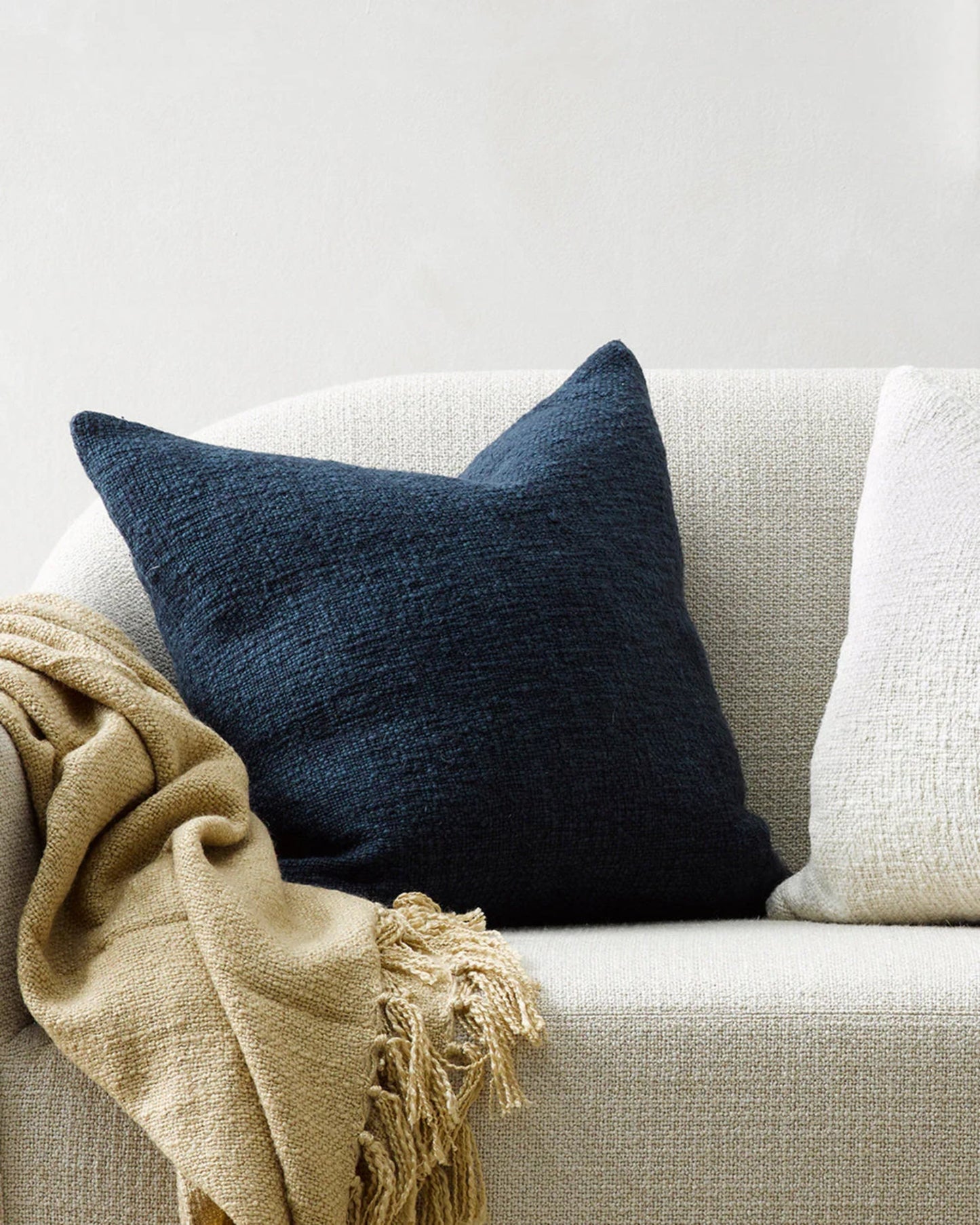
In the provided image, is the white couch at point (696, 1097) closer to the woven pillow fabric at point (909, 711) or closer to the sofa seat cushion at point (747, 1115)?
the sofa seat cushion at point (747, 1115)

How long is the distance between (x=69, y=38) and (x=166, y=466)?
98cm

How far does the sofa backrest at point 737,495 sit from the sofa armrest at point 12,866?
390 millimetres

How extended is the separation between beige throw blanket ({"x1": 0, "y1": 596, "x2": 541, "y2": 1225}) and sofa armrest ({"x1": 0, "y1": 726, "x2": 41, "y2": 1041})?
0.04 feet

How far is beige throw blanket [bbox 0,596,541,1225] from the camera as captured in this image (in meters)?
0.76

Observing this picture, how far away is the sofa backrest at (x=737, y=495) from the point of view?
136 centimetres

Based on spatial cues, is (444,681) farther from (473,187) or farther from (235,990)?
(473,187)

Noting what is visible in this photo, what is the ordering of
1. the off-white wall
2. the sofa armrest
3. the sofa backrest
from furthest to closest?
the off-white wall
the sofa backrest
the sofa armrest

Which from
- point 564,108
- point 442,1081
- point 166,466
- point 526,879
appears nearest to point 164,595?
point 166,466

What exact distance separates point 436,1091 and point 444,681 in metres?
0.37

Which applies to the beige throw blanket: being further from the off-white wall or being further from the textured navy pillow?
the off-white wall

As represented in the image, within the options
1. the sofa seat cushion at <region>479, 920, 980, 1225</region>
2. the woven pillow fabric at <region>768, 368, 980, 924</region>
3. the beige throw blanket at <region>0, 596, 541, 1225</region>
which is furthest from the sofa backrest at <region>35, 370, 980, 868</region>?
the sofa seat cushion at <region>479, 920, 980, 1225</region>

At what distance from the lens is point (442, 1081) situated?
31.8 inches

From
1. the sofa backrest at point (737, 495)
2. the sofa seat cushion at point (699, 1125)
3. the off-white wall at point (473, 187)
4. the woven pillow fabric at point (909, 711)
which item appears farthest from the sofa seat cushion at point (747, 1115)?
the off-white wall at point (473, 187)

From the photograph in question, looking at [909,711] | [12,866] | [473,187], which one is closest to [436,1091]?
[12,866]
